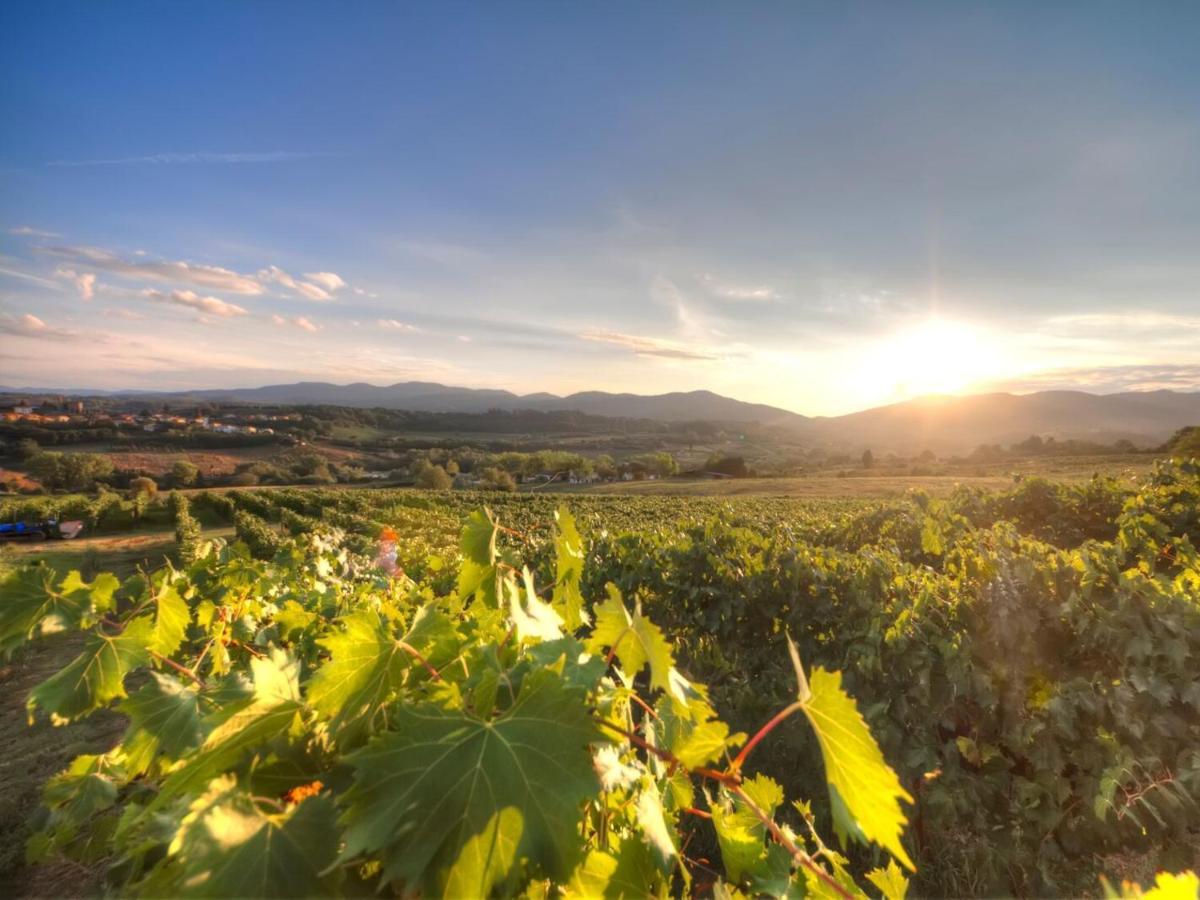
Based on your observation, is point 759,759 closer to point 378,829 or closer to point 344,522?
point 378,829

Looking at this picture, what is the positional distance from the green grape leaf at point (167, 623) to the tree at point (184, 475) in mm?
73013

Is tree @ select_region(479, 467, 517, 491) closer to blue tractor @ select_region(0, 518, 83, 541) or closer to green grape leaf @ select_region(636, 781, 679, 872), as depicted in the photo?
blue tractor @ select_region(0, 518, 83, 541)

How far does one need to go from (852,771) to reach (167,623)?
2.15 m

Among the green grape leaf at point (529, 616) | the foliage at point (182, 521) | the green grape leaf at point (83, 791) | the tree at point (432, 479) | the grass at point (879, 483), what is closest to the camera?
the green grape leaf at point (529, 616)

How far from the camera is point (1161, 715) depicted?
12.2 ft

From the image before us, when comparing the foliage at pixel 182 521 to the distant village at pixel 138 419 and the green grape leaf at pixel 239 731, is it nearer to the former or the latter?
the green grape leaf at pixel 239 731

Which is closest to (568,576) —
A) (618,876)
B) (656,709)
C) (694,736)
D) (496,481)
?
(656,709)

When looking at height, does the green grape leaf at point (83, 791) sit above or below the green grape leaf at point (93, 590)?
below

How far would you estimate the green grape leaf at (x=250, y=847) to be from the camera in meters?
0.72

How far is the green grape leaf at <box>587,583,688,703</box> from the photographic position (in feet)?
3.84

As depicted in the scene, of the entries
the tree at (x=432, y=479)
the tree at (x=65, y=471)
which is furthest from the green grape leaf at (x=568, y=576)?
the tree at (x=65, y=471)

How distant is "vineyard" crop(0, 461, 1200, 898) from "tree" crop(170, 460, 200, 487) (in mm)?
63837

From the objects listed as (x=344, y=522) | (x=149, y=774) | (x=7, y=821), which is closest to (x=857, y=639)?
(x=149, y=774)

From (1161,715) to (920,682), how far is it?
1.40 m
